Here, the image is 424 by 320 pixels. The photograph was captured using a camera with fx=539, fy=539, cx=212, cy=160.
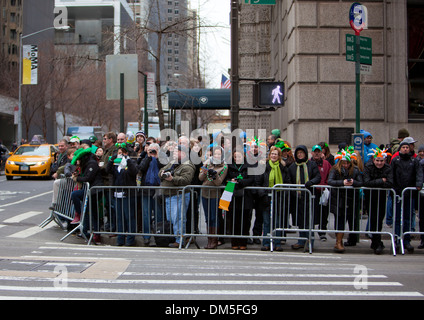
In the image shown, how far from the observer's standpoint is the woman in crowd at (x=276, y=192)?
10016mm

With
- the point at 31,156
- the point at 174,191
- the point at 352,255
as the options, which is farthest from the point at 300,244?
the point at 31,156

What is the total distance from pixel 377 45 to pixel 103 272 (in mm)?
11075

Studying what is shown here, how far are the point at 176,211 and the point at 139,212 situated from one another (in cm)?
87

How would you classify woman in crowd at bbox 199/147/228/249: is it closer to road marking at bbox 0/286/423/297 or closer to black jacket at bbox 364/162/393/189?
black jacket at bbox 364/162/393/189

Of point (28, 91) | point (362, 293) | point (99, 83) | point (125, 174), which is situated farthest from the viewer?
point (99, 83)

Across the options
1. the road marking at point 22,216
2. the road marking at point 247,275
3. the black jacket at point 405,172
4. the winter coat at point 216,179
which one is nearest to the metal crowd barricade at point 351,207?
the black jacket at point 405,172

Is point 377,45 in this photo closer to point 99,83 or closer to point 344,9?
point 344,9

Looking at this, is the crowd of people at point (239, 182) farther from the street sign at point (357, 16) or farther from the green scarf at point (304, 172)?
the street sign at point (357, 16)

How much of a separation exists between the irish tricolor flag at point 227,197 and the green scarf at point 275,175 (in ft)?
2.72

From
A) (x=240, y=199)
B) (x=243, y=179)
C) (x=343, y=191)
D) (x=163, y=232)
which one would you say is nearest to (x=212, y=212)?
(x=240, y=199)

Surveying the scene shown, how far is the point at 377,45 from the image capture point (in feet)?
49.8

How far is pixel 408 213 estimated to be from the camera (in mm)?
10188

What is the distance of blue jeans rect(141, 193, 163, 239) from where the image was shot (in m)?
10.2

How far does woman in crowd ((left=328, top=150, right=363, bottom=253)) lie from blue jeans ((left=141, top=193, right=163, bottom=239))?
10.7ft
